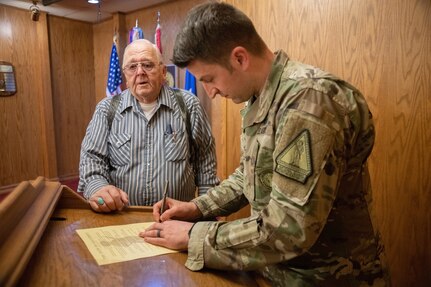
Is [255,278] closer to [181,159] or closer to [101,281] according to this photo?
[101,281]

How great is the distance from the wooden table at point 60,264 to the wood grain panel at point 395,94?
1.52 m

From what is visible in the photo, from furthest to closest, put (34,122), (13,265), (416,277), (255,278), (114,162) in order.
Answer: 1. (34,122)
2. (416,277)
3. (114,162)
4. (255,278)
5. (13,265)

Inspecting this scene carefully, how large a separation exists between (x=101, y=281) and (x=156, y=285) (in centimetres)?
13

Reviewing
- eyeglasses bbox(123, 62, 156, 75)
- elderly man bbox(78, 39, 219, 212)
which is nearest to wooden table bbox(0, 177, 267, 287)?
elderly man bbox(78, 39, 219, 212)

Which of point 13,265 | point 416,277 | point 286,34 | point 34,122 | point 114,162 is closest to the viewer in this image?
point 13,265

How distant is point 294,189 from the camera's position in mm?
787

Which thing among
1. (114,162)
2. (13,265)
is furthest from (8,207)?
(114,162)

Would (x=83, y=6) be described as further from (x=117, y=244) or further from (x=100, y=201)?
→ (x=117, y=244)

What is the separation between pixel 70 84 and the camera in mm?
6285

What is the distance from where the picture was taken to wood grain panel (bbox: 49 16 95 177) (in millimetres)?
6082

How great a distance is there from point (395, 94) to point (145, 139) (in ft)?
4.69

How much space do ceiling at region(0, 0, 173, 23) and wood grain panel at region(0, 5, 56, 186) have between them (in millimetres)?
255

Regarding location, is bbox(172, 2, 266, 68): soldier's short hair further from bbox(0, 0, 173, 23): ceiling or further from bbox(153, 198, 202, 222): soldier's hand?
bbox(0, 0, 173, 23): ceiling

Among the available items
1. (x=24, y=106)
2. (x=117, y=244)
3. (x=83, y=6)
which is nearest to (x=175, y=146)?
(x=117, y=244)
